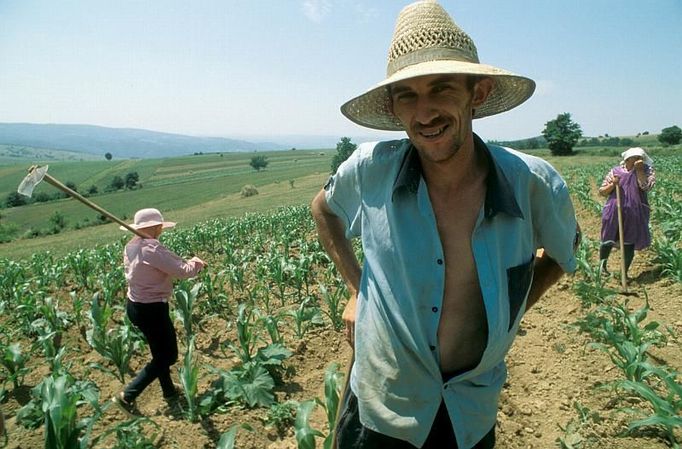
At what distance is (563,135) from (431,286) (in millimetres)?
66030

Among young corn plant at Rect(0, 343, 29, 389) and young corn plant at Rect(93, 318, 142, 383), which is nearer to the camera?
young corn plant at Rect(0, 343, 29, 389)

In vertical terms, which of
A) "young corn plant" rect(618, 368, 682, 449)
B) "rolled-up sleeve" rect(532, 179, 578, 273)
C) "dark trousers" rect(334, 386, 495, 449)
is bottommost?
"young corn plant" rect(618, 368, 682, 449)

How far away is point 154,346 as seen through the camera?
368 centimetres

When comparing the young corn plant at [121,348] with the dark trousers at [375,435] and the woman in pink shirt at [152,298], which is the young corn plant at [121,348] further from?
the dark trousers at [375,435]

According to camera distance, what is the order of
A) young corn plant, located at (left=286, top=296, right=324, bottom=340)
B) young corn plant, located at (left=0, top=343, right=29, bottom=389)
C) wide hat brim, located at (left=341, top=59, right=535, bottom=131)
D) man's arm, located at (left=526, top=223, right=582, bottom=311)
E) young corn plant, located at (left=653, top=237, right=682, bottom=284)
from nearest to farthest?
wide hat brim, located at (left=341, top=59, right=535, bottom=131) → man's arm, located at (left=526, top=223, right=582, bottom=311) → young corn plant, located at (left=0, top=343, right=29, bottom=389) → young corn plant, located at (left=286, top=296, right=324, bottom=340) → young corn plant, located at (left=653, top=237, right=682, bottom=284)

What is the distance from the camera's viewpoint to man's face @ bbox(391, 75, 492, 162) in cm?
144

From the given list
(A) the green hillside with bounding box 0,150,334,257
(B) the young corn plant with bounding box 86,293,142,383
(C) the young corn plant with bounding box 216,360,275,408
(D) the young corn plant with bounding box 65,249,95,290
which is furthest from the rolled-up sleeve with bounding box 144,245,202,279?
(A) the green hillside with bounding box 0,150,334,257

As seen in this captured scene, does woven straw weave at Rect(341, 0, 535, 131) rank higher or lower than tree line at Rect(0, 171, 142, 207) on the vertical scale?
higher

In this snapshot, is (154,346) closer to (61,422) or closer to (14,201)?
(61,422)

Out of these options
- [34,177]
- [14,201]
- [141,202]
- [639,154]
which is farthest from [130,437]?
[14,201]

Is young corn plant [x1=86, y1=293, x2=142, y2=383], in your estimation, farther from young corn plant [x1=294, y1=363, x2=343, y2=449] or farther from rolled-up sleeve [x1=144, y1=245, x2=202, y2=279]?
young corn plant [x1=294, y1=363, x2=343, y2=449]

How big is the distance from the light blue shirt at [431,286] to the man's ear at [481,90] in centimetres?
20

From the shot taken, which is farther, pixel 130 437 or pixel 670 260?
pixel 670 260

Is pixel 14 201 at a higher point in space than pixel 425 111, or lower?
lower
